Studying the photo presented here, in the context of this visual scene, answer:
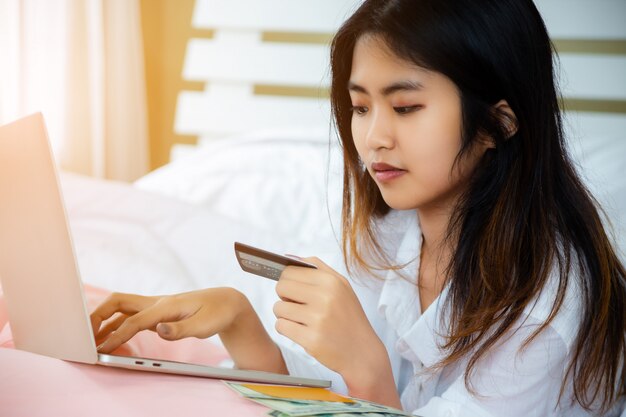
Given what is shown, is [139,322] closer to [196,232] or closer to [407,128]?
[407,128]

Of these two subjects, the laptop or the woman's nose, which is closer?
the laptop

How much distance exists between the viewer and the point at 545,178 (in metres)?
0.94

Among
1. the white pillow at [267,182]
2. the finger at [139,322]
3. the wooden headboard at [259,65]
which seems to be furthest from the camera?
the wooden headboard at [259,65]

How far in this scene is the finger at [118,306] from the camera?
86cm

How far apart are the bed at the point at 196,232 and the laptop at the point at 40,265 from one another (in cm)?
2

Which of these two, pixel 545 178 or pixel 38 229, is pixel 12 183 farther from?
pixel 545 178

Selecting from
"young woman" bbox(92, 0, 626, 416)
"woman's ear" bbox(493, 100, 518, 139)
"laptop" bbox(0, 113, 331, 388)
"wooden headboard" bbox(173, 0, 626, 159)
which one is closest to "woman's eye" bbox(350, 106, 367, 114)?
"young woman" bbox(92, 0, 626, 416)

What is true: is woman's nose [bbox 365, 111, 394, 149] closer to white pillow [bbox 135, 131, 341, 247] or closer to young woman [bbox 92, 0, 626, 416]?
young woman [bbox 92, 0, 626, 416]

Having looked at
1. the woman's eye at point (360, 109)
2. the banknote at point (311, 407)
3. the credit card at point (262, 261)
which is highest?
the woman's eye at point (360, 109)

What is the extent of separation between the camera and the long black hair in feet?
2.93

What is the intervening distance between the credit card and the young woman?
2 cm

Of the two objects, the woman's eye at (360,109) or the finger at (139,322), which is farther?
the woman's eye at (360,109)

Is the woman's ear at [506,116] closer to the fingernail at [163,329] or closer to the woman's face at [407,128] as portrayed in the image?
the woman's face at [407,128]

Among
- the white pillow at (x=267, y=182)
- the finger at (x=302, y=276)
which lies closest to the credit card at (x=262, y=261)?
the finger at (x=302, y=276)
